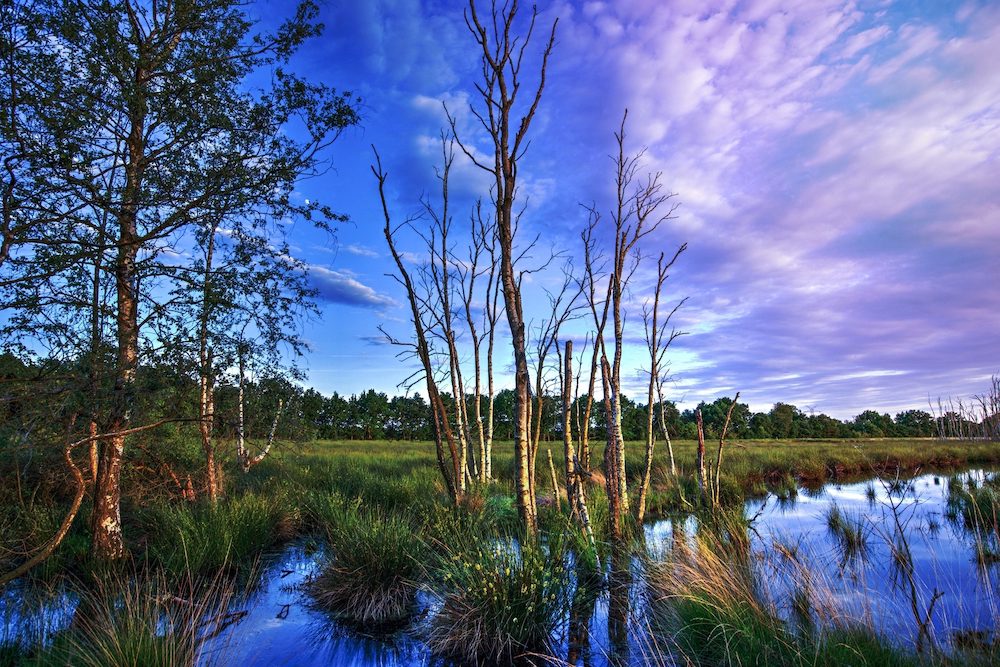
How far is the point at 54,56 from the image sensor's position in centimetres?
667

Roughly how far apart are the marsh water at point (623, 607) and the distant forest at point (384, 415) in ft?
8.17

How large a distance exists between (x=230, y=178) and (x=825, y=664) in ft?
30.0

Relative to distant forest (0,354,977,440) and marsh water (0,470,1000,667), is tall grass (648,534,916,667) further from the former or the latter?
distant forest (0,354,977,440)

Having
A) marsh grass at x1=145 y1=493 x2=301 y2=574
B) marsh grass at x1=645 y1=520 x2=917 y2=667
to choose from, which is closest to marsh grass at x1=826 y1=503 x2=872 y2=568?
marsh grass at x1=645 y1=520 x2=917 y2=667

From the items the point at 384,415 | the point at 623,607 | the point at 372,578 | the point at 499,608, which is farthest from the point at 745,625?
the point at 384,415

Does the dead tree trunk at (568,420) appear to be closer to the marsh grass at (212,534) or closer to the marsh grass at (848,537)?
the marsh grass at (848,537)

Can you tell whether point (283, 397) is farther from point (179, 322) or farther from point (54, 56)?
point (54, 56)

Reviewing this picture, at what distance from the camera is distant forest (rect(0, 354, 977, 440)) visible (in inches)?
276

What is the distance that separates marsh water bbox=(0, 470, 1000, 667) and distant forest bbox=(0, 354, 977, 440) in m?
2.49

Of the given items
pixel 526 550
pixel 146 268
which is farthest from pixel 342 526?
pixel 146 268

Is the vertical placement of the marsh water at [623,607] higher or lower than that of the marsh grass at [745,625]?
lower

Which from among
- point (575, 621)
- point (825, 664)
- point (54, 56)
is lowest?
point (575, 621)

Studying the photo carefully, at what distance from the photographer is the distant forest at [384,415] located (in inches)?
276

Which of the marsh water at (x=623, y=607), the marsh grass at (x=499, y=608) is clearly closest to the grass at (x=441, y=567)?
the marsh grass at (x=499, y=608)
